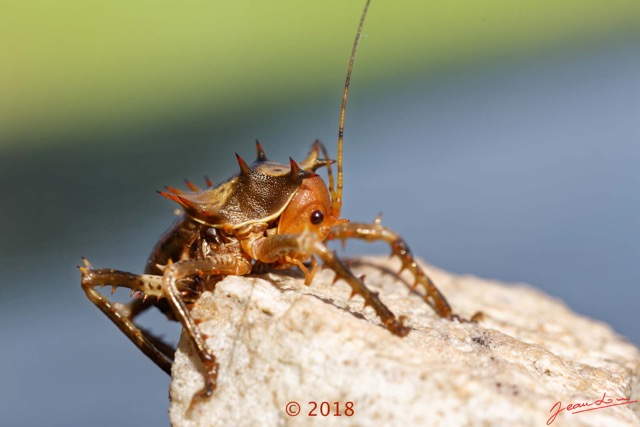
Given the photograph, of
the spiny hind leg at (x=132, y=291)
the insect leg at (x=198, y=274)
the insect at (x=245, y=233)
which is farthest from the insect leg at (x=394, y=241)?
the spiny hind leg at (x=132, y=291)

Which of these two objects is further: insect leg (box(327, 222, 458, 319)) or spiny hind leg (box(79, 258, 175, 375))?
insect leg (box(327, 222, 458, 319))

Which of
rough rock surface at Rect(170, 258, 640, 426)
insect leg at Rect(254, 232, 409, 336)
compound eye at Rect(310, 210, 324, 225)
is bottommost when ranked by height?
rough rock surface at Rect(170, 258, 640, 426)

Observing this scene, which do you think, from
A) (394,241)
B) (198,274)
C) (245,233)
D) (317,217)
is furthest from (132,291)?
(394,241)

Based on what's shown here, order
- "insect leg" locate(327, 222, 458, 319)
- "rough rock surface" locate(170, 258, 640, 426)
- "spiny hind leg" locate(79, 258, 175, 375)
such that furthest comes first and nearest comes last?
"insect leg" locate(327, 222, 458, 319) → "spiny hind leg" locate(79, 258, 175, 375) → "rough rock surface" locate(170, 258, 640, 426)

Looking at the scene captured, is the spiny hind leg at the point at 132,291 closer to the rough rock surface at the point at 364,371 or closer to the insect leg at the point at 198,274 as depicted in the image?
the insect leg at the point at 198,274

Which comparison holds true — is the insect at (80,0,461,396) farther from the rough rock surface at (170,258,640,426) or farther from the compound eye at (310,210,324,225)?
the rough rock surface at (170,258,640,426)

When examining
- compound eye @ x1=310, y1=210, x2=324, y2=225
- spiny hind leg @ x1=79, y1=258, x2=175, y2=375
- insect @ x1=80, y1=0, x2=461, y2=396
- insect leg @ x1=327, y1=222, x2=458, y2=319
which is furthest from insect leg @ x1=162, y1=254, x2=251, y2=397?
insect leg @ x1=327, y1=222, x2=458, y2=319

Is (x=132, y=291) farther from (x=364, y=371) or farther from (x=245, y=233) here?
(x=364, y=371)
